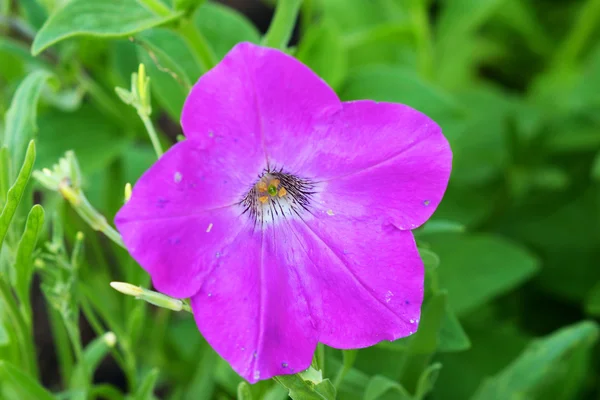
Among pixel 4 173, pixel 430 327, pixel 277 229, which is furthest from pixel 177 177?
pixel 430 327

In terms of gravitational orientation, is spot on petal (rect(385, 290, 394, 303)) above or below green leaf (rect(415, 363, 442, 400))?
above

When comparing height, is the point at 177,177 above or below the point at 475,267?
above

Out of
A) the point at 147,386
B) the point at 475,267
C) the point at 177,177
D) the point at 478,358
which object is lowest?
the point at 478,358

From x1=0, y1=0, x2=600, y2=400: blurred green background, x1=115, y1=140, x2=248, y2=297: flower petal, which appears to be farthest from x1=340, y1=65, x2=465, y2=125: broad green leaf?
x1=115, y1=140, x2=248, y2=297: flower petal

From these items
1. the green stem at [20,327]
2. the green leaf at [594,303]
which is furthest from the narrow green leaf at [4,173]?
the green leaf at [594,303]

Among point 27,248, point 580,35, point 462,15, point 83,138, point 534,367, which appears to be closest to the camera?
point 27,248

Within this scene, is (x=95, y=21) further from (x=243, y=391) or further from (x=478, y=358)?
(x=478, y=358)

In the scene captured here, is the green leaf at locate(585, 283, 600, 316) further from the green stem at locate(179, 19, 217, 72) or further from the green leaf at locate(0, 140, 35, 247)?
the green leaf at locate(0, 140, 35, 247)

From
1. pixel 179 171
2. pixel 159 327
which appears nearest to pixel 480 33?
pixel 159 327
